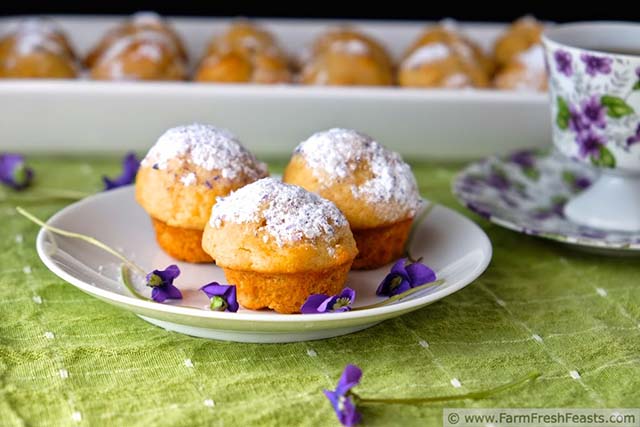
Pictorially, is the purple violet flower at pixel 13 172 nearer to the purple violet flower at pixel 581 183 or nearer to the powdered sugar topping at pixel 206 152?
the powdered sugar topping at pixel 206 152

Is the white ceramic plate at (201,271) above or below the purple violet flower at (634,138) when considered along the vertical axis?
below

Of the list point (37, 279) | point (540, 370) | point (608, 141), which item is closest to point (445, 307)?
point (540, 370)

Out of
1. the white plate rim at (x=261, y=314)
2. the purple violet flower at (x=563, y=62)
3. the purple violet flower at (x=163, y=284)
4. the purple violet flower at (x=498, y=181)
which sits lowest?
the purple violet flower at (x=498, y=181)

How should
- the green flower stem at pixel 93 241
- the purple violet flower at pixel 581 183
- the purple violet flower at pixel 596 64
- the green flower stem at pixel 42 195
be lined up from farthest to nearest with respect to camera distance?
1. the purple violet flower at pixel 581 183
2. the green flower stem at pixel 42 195
3. the purple violet flower at pixel 596 64
4. the green flower stem at pixel 93 241

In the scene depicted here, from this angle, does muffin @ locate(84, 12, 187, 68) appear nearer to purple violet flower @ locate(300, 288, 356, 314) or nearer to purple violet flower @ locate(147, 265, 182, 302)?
purple violet flower @ locate(147, 265, 182, 302)

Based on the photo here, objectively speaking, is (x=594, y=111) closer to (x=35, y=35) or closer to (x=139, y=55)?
(x=139, y=55)

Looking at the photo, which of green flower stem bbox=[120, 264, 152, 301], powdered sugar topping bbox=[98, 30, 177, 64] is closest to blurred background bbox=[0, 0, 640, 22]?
powdered sugar topping bbox=[98, 30, 177, 64]

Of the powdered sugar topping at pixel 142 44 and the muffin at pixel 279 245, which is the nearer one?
the muffin at pixel 279 245

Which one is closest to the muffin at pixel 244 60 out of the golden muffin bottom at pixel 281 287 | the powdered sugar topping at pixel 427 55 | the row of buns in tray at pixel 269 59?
the row of buns in tray at pixel 269 59
